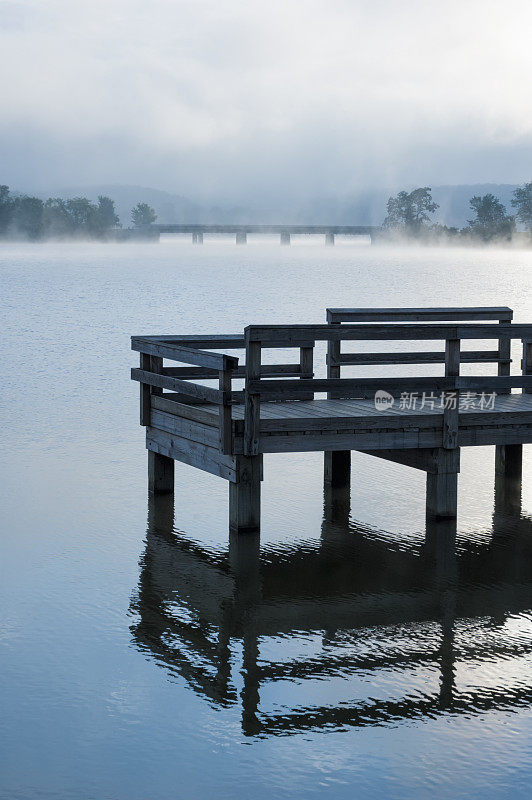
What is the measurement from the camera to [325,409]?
38.6 ft

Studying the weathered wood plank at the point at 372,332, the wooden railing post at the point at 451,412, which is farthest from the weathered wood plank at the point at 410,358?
the wooden railing post at the point at 451,412

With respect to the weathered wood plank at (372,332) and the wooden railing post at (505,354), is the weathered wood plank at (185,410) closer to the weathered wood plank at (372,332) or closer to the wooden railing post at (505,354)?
the weathered wood plank at (372,332)

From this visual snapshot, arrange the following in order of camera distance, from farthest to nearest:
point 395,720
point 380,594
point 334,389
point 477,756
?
1. point 334,389
2. point 380,594
3. point 395,720
4. point 477,756

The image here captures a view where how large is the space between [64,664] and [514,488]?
22.4 ft

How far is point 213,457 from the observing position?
1109cm

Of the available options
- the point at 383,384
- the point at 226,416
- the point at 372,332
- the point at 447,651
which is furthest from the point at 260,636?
the point at 372,332

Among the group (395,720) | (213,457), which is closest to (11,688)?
(395,720)

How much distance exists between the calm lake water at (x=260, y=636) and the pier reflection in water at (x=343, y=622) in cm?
2

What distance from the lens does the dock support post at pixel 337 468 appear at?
43.2ft

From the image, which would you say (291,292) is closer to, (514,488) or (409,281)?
(409,281)

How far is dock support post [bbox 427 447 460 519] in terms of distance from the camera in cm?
1132

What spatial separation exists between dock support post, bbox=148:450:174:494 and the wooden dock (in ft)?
0.04

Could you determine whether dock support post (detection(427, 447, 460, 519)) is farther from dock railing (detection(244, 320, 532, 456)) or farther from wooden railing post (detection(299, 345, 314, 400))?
wooden railing post (detection(299, 345, 314, 400))

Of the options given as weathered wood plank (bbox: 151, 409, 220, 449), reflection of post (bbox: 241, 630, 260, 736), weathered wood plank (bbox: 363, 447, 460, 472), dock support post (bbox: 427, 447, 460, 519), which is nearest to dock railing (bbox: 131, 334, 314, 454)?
weathered wood plank (bbox: 151, 409, 220, 449)
